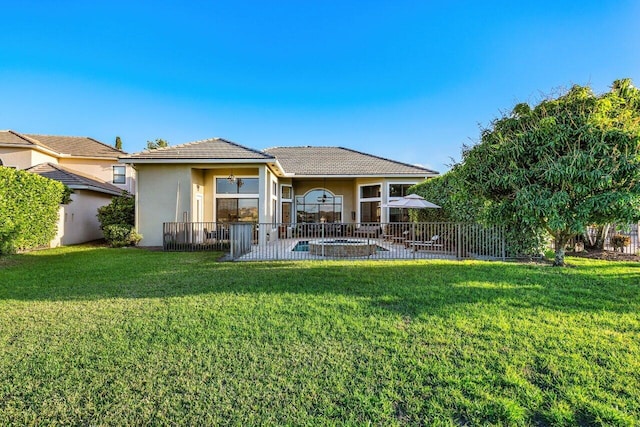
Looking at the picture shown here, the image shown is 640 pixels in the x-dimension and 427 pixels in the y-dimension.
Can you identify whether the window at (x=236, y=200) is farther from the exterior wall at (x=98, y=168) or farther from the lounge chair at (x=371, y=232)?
the exterior wall at (x=98, y=168)

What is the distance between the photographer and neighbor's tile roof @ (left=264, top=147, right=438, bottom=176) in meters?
20.9

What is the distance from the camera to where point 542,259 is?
36.0 ft

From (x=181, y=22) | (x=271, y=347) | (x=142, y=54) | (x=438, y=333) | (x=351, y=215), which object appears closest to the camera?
(x=271, y=347)

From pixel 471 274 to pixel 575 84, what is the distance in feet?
18.7

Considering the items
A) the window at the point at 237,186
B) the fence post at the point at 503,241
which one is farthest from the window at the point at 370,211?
the fence post at the point at 503,241

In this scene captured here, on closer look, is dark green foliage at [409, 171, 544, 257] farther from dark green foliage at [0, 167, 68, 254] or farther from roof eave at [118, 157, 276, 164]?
dark green foliage at [0, 167, 68, 254]

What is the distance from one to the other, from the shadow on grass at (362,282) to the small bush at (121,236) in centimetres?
455

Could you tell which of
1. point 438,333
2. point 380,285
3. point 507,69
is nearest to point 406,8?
point 507,69

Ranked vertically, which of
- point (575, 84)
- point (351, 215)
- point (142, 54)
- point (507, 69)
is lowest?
point (351, 215)

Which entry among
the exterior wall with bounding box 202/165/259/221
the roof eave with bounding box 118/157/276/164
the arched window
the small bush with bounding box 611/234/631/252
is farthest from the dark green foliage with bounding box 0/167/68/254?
the small bush with bounding box 611/234/631/252

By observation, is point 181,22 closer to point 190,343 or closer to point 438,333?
point 190,343

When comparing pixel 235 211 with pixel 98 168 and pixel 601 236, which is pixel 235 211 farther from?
pixel 601 236

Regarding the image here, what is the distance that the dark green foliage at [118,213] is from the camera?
1631 cm

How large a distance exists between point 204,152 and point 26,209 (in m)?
7.75
